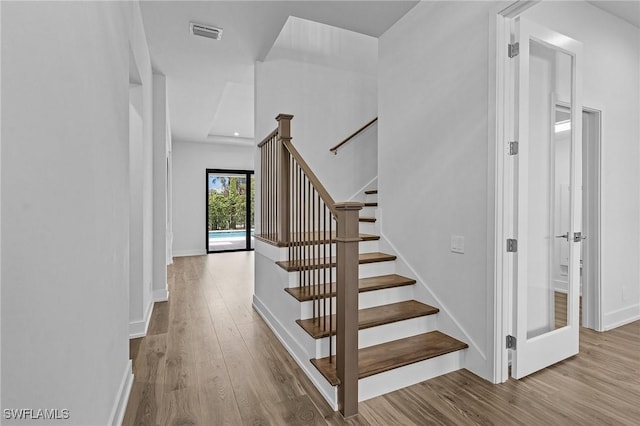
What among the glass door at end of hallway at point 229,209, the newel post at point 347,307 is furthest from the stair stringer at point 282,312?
the glass door at end of hallway at point 229,209

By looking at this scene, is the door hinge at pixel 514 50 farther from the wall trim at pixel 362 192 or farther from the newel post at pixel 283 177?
the wall trim at pixel 362 192

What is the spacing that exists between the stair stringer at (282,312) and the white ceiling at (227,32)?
2.14 m

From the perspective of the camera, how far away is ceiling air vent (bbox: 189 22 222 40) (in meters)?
A: 3.23

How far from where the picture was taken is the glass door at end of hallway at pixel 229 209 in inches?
363

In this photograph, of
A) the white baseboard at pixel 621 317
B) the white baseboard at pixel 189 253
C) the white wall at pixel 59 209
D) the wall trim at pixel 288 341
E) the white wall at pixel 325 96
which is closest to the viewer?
the white wall at pixel 59 209

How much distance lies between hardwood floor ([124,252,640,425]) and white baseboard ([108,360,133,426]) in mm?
49

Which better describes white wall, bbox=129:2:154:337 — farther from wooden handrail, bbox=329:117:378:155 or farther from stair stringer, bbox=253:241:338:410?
wooden handrail, bbox=329:117:378:155

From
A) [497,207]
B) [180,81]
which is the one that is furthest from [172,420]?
[180,81]

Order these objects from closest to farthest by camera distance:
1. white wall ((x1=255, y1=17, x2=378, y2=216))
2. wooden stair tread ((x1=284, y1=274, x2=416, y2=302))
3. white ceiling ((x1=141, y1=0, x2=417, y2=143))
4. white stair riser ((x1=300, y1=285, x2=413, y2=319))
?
wooden stair tread ((x1=284, y1=274, x2=416, y2=302)), white stair riser ((x1=300, y1=285, x2=413, y2=319)), white ceiling ((x1=141, y1=0, x2=417, y2=143)), white wall ((x1=255, y1=17, x2=378, y2=216))

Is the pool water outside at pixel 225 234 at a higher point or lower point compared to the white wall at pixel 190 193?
lower

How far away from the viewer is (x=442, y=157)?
268 centimetres

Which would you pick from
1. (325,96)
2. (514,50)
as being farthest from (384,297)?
(325,96)

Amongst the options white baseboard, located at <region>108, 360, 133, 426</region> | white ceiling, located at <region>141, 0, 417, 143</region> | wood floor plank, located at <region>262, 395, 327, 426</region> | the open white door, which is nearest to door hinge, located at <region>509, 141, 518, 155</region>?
the open white door

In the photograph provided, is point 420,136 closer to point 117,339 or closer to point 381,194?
point 381,194
